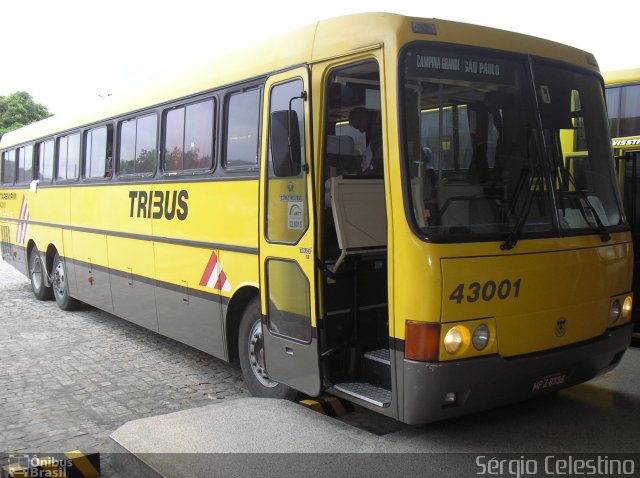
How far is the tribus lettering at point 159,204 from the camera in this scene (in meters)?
6.75

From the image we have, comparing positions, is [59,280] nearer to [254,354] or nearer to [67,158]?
[67,158]

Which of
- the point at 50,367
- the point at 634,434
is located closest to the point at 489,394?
the point at 634,434

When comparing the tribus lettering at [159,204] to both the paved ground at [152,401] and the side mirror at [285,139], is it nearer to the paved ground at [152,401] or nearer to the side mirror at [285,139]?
the paved ground at [152,401]

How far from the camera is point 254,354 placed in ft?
19.2

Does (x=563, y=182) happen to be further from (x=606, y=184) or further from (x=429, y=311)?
(x=429, y=311)

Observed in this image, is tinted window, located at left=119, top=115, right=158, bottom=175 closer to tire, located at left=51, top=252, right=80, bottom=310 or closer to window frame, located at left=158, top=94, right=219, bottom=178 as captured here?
window frame, located at left=158, top=94, right=219, bottom=178

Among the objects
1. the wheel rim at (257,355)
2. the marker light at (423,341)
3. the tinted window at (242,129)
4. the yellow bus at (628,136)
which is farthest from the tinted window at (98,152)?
the yellow bus at (628,136)

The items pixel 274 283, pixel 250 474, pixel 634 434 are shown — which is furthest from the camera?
pixel 274 283

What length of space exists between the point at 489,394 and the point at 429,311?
76 centimetres

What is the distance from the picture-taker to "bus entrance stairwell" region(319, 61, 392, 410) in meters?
4.74

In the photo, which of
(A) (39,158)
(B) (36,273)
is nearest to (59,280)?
(B) (36,273)

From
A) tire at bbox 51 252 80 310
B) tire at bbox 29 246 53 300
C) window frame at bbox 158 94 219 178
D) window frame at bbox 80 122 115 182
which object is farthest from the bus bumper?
tire at bbox 29 246 53 300

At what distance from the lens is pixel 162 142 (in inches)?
285

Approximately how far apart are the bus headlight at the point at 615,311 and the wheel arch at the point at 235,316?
3053mm
